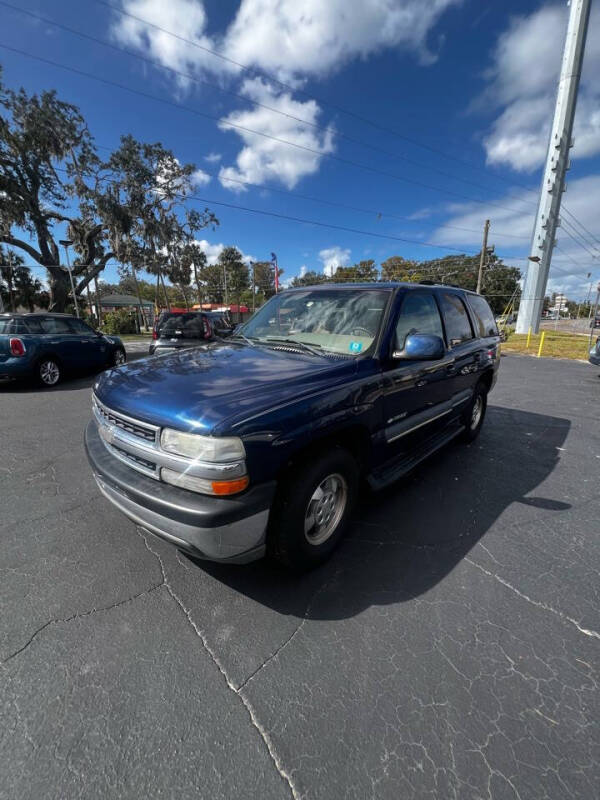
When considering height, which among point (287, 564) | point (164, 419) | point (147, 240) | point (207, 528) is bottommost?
point (287, 564)

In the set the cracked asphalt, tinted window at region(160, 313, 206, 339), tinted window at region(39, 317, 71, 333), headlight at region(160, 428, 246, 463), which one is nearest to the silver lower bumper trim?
headlight at region(160, 428, 246, 463)

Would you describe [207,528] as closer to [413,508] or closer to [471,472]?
[413,508]

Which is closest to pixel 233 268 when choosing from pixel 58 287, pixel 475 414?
pixel 58 287

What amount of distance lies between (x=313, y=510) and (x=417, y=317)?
2011 mm

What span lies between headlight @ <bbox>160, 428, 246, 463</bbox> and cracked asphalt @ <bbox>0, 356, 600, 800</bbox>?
98 centimetres

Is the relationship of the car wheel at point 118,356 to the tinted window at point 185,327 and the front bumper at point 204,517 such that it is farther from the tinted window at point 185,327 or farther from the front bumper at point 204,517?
the front bumper at point 204,517

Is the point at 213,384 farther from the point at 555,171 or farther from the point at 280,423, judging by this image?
the point at 555,171

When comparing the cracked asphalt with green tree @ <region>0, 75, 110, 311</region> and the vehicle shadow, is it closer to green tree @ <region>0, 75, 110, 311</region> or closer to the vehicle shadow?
the vehicle shadow

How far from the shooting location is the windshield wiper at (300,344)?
2836 millimetres

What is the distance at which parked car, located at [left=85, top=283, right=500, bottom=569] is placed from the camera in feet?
5.96

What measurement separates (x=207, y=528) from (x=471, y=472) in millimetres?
3165

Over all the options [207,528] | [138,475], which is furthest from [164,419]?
[207,528]

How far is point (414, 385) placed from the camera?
10.1ft

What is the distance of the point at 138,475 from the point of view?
6.92ft
